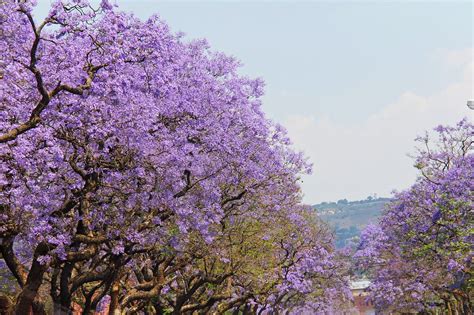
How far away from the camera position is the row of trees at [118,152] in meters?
14.0

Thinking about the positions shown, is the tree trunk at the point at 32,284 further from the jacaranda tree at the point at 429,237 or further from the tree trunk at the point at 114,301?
the jacaranda tree at the point at 429,237

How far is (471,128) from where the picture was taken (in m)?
32.9

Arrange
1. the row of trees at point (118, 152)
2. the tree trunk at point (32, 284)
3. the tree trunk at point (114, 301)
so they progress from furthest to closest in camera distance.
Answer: the tree trunk at point (114, 301)
the tree trunk at point (32, 284)
the row of trees at point (118, 152)

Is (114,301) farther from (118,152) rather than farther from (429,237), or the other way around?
(429,237)

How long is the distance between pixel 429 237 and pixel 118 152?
1962 centimetres

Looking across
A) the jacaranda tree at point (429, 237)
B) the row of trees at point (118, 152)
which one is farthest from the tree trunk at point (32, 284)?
the jacaranda tree at point (429, 237)

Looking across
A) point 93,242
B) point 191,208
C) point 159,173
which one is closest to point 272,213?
point 191,208

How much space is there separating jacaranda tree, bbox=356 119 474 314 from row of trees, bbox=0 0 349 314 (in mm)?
8407

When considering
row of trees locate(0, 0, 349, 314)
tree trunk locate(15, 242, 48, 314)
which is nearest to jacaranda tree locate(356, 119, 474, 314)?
row of trees locate(0, 0, 349, 314)

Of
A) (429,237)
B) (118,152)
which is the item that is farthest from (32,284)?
(429,237)

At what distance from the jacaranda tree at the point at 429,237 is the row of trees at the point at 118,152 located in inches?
331

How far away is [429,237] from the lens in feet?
101

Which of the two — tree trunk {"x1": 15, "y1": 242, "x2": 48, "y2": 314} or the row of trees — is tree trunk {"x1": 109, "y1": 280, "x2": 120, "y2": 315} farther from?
tree trunk {"x1": 15, "y1": 242, "x2": 48, "y2": 314}

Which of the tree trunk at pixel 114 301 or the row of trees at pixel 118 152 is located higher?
the row of trees at pixel 118 152
